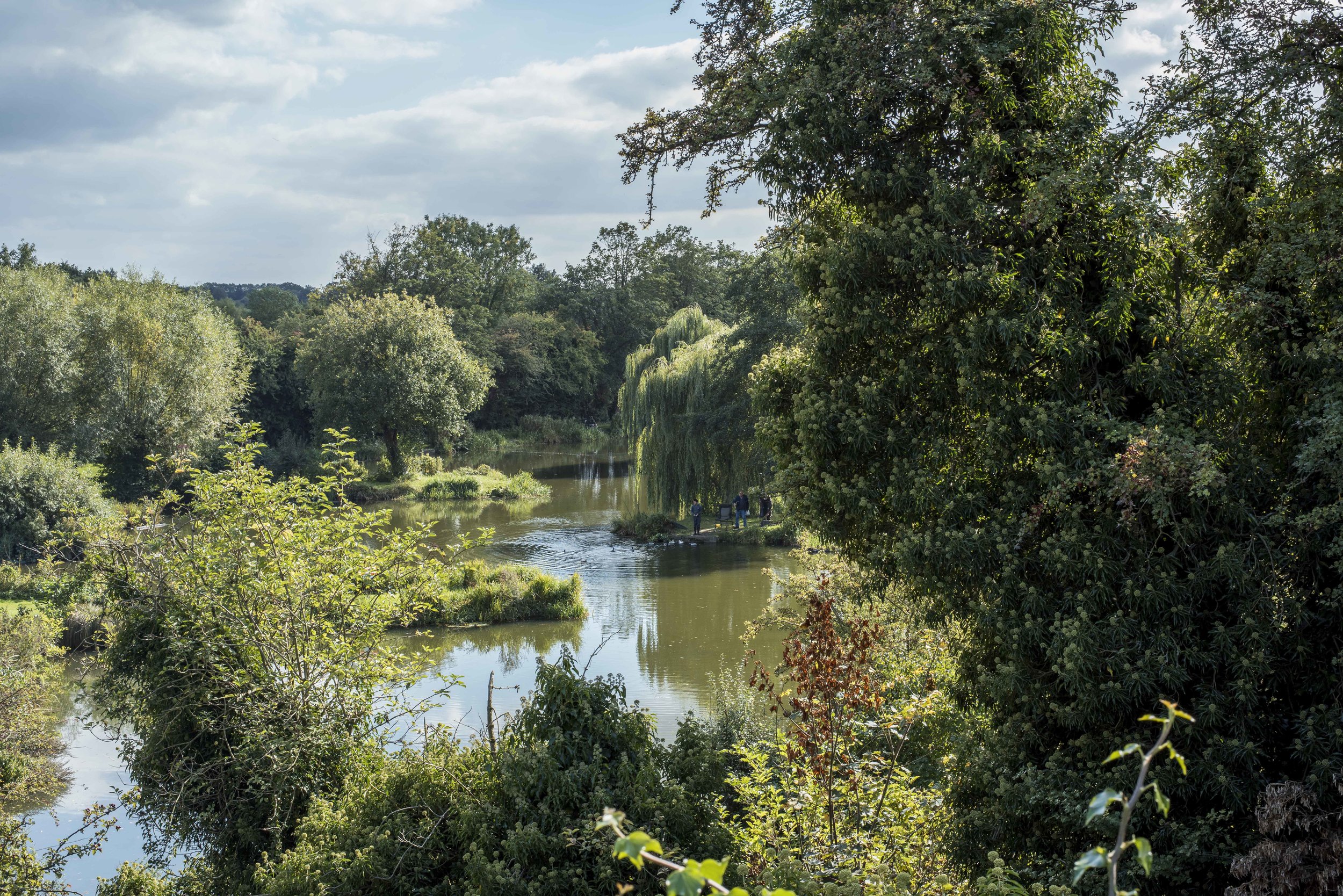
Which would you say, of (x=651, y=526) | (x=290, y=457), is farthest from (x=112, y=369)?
(x=651, y=526)

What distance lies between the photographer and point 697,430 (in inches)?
892

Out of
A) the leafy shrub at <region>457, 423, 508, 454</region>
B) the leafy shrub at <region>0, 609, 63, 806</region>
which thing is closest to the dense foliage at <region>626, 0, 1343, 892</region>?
the leafy shrub at <region>0, 609, 63, 806</region>

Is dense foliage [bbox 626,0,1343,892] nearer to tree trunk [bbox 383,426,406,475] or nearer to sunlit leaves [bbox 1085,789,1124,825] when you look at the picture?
sunlit leaves [bbox 1085,789,1124,825]

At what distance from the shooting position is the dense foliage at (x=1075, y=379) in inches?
222

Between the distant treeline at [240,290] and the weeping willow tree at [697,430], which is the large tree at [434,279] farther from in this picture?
the distant treeline at [240,290]

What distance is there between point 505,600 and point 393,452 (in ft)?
63.3

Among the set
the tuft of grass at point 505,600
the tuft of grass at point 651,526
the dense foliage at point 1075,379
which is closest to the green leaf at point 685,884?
the dense foliage at point 1075,379

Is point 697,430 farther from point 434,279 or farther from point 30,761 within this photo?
point 434,279

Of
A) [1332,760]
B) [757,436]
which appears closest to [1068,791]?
[1332,760]

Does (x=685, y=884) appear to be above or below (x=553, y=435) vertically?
below

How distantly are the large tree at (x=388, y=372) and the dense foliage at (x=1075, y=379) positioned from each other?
28765 millimetres

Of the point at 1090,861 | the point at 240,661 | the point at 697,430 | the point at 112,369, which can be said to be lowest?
the point at 240,661

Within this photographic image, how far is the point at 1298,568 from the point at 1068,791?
1982mm

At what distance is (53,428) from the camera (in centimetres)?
2566
